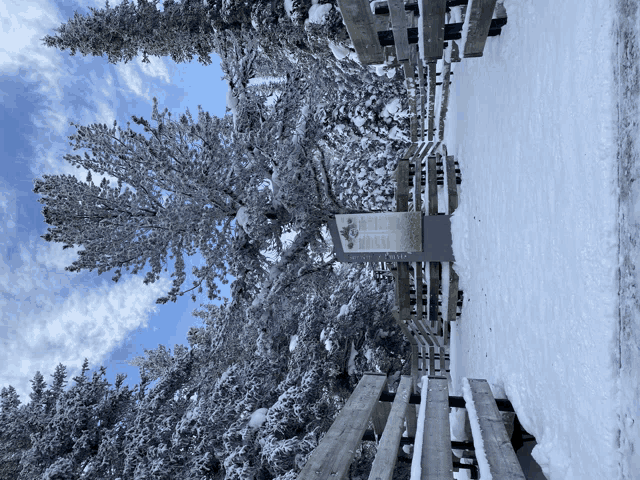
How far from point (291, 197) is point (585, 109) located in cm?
849

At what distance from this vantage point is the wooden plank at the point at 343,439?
2777 millimetres

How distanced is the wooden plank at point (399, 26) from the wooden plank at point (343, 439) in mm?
3294

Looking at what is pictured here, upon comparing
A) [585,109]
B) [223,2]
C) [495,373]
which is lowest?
[495,373]

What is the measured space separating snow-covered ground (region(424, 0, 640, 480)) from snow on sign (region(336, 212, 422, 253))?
1814 mm

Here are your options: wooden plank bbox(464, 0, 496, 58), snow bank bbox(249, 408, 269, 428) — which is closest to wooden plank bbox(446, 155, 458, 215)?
wooden plank bbox(464, 0, 496, 58)

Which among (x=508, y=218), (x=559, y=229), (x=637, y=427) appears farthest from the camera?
(x=508, y=218)

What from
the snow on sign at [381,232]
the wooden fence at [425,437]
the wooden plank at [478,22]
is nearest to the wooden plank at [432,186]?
the snow on sign at [381,232]

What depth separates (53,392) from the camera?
9.93 meters

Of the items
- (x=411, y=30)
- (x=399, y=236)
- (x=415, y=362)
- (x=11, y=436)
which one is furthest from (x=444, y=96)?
(x=11, y=436)

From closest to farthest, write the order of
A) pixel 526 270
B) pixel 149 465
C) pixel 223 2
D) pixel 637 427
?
pixel 637 427 → pixel 526 270 → pixel 149 465 → pixel 223 2

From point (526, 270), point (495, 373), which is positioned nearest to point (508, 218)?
point (526, 270)

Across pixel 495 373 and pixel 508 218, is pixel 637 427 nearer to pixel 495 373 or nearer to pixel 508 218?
pixel 508 218

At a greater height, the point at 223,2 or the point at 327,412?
the point at 223,2

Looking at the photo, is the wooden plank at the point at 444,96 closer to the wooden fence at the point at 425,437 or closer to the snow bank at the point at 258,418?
the wooden fence at the point at 425,437
